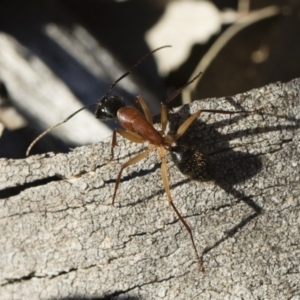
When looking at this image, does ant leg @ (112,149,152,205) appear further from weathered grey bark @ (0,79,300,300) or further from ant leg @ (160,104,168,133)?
ant leg @ (160,104,168,133)

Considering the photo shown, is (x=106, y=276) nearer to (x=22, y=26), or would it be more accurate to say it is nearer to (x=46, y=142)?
(x=46, y=142)

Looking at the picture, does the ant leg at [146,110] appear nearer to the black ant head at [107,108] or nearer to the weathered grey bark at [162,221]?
the black ant head at [107,108]

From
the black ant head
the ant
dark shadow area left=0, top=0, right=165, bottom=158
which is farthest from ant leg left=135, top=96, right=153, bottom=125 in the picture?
dark shadow area left=0, top=0, right=165, bottom=158

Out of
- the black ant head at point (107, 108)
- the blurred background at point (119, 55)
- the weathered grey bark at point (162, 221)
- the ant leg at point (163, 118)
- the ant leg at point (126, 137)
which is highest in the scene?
the blurred background at point (119, 55)

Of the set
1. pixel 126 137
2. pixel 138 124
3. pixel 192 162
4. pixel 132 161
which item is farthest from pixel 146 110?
pixel 192 162

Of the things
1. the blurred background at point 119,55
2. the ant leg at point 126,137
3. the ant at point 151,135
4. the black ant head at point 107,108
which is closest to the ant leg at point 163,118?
the ant at point 151,135

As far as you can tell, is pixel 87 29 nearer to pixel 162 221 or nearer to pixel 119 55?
pixel 119 55

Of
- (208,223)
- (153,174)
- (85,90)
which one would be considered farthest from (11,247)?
(85,90)

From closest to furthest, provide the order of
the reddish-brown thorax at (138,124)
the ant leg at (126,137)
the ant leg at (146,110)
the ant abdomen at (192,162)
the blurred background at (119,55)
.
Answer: the ant abdomen at (192,162) < the ant leg at (126,137) < the reddish-brown thorax at (138,124) < the ant leg at (146,110) < the blurred background at (119,55)
